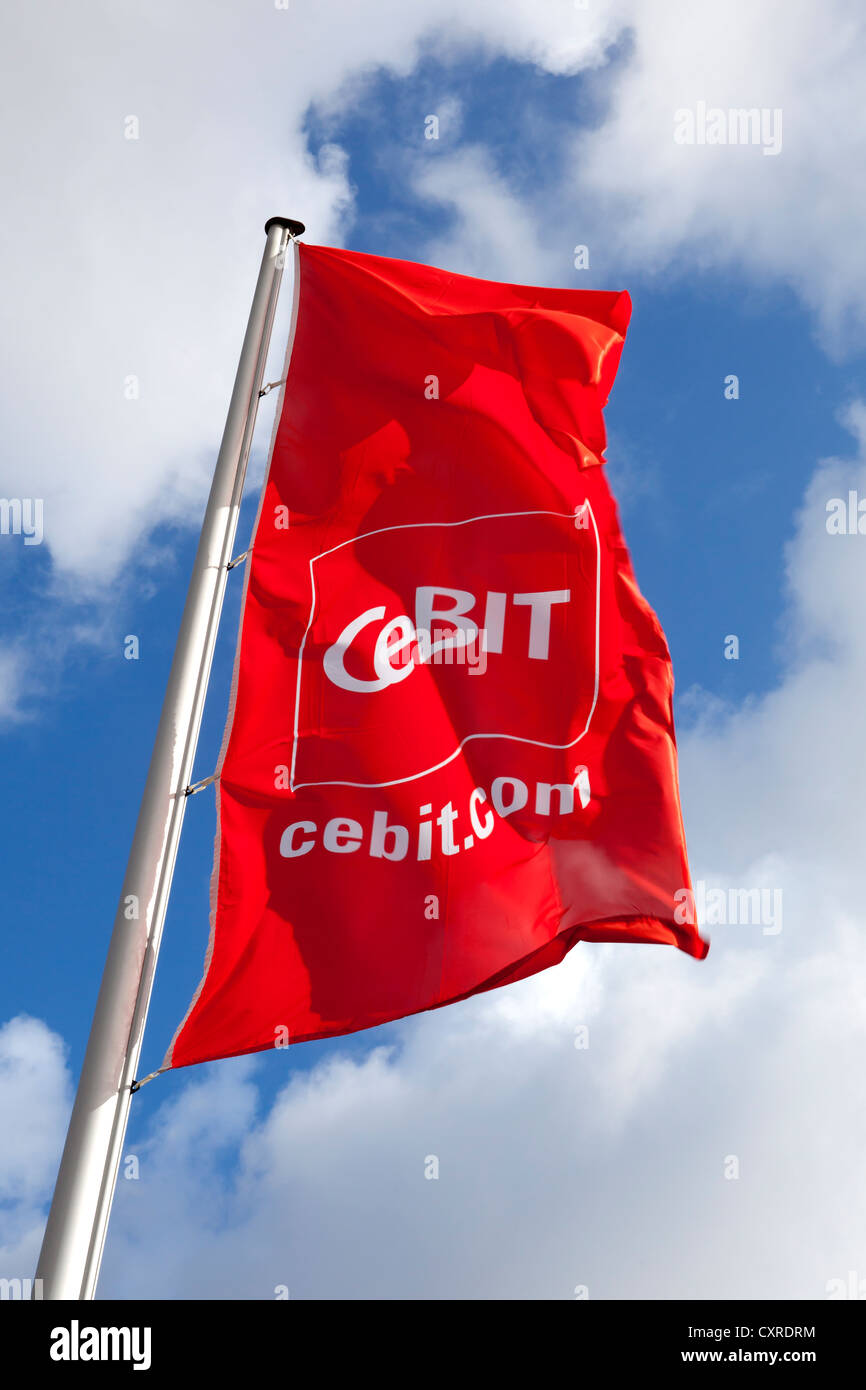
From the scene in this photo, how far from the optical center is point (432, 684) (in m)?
8.84

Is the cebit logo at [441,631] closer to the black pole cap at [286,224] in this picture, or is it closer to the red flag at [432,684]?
the red flag at [432,684]

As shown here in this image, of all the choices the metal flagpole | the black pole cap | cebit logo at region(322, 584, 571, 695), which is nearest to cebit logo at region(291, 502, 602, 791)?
cebit logo at region(322, 584, 571, 695)

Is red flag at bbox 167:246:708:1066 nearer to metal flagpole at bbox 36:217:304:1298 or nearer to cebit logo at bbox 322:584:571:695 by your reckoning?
→ cebit logo at bbox 322:584:571:695

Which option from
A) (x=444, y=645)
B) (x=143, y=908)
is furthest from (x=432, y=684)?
(x=143, y=908)

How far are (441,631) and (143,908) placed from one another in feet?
9.29

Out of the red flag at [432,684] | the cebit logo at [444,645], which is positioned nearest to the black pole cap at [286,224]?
the red flag at [432,684]

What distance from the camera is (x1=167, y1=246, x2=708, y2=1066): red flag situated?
7.64m

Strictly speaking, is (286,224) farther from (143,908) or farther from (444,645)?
(143,908)

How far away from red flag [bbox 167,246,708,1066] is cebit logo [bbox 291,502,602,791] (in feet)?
0.06

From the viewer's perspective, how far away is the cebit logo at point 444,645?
328 inches

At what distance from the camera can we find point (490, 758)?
8.66 m

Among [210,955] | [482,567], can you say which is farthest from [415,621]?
[210,955]

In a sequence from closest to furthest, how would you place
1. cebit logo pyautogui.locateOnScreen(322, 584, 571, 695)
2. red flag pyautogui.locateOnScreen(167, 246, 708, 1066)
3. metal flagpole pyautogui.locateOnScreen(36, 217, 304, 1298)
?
metal flagpole pyautogui.locateOnScreen(36, 217, 304, 1298) < red flag pyautogui.locateOnScreen(167, 246, 708, 1066) < cebit logo pyautogui.locateOnScreen(322, 584, 571, 695)

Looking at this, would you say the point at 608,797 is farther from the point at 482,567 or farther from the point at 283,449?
the point at 283,449
